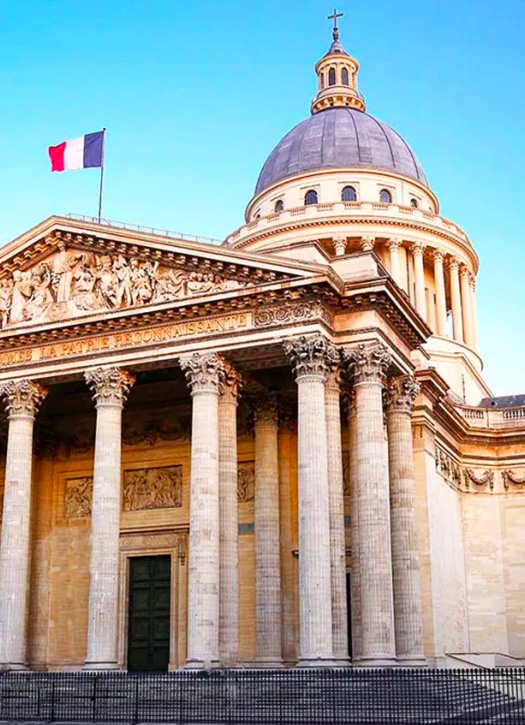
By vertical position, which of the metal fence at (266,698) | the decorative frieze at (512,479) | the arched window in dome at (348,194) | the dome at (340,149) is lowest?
the metal fence at (266,698)

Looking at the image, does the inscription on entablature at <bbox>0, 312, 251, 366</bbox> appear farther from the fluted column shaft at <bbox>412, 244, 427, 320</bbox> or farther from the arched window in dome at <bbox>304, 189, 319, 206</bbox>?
the arched window in dome at <bbox>304, 189, 319, 206</bbox>

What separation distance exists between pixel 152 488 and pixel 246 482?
3823 millimetres

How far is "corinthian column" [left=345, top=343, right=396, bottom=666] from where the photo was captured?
89.7 feet

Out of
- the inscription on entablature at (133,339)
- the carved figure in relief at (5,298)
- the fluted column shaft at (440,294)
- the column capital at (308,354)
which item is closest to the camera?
the column capital at (308,354)

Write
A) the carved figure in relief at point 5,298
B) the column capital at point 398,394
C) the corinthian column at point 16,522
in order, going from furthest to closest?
the carved figure in relief at point 5,298 → the column capital at point 398,394 → the corinthian column at point 16,522

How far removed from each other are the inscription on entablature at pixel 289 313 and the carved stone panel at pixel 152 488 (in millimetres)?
9022

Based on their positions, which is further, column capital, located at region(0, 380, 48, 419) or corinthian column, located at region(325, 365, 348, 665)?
column capital, located at region(0, 380, 48, 419)

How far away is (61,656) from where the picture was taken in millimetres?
36062

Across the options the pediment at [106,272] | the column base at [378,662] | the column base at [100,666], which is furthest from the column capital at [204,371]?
the column base at [378,662]

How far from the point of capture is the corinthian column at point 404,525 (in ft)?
97.9

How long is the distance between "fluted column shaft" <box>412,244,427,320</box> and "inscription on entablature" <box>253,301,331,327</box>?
21.7 metres

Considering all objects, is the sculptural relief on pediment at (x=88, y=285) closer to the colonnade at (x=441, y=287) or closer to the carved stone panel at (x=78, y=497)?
the carved stone panel at (x=78, y=497)

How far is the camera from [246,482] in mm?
34906

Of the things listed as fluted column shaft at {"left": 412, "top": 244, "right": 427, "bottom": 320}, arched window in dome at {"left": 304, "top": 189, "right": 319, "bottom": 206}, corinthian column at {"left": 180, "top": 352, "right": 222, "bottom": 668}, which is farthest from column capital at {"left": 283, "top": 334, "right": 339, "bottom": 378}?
arched window in dome at {"left": 304, "top": 189, "right": 319, "bottom": 206}
